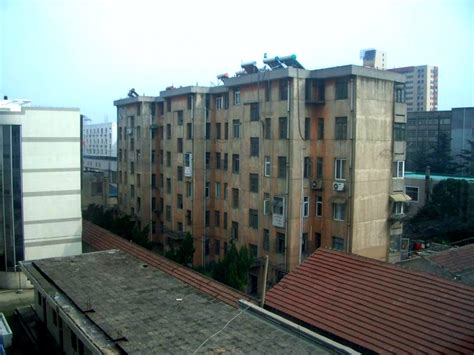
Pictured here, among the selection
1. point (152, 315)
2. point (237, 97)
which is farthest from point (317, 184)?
point (152, 315)

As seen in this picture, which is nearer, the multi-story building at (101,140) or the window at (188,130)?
the window at (188,130)

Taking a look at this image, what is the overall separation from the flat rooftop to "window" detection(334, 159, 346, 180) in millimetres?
5109

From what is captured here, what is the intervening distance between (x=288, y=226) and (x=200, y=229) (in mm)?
4530

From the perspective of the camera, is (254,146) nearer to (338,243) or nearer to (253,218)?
(253,218)

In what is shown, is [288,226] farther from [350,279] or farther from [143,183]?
[143,183]

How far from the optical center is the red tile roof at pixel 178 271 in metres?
7.05

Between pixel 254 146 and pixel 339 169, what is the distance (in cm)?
252

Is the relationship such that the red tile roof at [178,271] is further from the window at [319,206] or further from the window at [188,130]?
the window at [319,206]

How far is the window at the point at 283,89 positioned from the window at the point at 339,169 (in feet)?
6.59

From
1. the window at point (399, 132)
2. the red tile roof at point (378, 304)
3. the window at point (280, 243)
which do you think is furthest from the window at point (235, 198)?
the red tile roof at point (378, 304)

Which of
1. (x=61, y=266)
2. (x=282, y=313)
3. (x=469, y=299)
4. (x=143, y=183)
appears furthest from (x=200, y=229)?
(x=469, y=299)

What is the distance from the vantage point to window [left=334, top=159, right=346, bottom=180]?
11.3 metres

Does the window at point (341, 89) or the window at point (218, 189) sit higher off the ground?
the window at point (341, 89)

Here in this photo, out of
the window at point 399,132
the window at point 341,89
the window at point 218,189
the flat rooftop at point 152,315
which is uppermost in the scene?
the window at point 341,89
